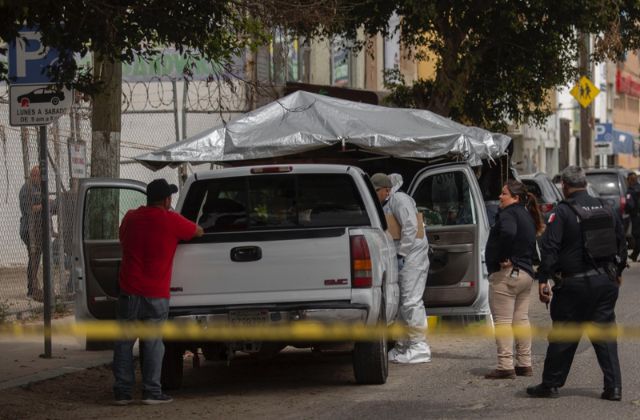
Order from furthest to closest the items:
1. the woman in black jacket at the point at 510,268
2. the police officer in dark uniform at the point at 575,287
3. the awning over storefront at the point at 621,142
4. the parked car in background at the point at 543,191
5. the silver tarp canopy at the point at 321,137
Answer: the awning over storefront at the point at 621,142, the parked car in background at the point at 543,191, the silver tarp canopy at the point at 321,137, the woman in black jacket at the point at 510,268, the police officer in dark uniform at the point at 575,287

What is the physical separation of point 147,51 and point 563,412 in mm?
4514

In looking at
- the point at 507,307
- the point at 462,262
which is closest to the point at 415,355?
the point at 462,262

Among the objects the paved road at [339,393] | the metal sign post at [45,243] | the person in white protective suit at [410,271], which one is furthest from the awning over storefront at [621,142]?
the metal sign post at [45,243]

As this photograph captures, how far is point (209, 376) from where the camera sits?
12.3 m

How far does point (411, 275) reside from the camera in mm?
12617

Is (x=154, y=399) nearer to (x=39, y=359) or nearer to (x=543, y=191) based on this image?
(x=39, y=359)

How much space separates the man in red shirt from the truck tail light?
121 cm

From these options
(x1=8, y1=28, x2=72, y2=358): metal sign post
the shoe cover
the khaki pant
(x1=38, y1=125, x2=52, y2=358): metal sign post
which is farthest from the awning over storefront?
the khaki pant

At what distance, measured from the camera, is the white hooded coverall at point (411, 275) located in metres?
12.5

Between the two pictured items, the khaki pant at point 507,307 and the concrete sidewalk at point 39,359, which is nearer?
the khaki pant at point 507,307

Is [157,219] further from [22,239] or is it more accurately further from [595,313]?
[22,239]

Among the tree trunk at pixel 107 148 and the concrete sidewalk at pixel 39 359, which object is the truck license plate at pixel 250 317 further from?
the tree trunk at pixel 107 148

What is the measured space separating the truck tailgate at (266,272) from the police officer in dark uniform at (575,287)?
62.0 inches

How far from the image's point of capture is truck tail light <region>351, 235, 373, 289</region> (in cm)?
1038
